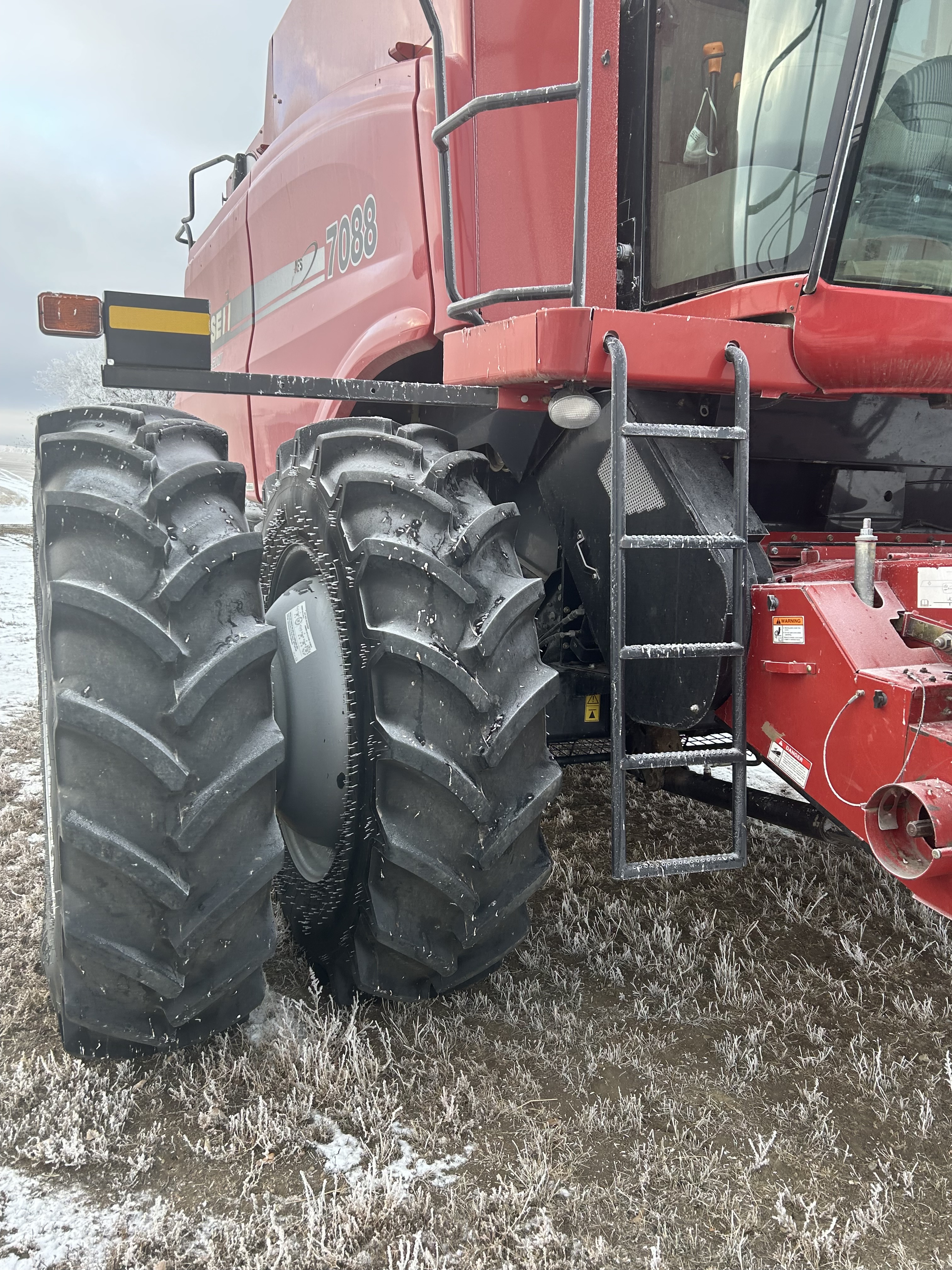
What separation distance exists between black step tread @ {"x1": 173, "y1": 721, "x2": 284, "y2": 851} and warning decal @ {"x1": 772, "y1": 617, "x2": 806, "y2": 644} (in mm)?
1057

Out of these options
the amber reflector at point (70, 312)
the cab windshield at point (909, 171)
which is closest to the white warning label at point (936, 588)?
the cab windshield at point (909, 171)

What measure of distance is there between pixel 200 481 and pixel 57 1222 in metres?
1.38

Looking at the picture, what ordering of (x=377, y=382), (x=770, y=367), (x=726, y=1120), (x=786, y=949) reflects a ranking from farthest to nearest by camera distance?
1. (x=786, y=949)
2. (x=377, y=382)
3. (x=770, y=367)
4. (x=726, y=1120)

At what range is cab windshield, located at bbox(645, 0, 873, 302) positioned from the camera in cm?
230

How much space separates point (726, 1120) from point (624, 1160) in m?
0.25

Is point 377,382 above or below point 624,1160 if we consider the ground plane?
above

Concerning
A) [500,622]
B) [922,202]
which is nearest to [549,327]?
[500,622]

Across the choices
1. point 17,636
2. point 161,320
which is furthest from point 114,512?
point 17,636

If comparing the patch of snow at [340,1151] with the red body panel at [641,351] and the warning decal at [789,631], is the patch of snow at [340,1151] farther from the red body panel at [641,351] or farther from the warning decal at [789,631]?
the red body panel at [641,351]

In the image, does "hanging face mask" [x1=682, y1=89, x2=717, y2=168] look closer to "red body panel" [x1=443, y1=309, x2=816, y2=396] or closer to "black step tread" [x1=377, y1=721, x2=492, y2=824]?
"red body panel" [x1=443, y1=309, x2=816, y2=396]

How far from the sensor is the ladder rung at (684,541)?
2150 mm

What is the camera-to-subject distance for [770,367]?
2.35 metres

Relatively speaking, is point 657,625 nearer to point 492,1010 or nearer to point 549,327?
point 549,327

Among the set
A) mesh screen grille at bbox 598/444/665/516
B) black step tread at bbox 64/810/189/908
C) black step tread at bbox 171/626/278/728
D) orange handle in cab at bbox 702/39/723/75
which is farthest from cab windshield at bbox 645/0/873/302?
black step tread at bbox 64/810/189/908
